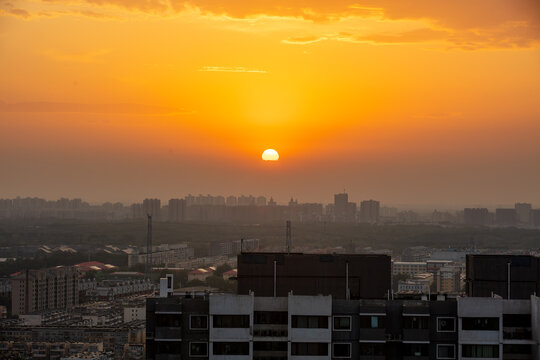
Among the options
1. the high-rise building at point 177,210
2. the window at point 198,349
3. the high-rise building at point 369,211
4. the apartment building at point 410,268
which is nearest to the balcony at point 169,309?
the window at point 198,349

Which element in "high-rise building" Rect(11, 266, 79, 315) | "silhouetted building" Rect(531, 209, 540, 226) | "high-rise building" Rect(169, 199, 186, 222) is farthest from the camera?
"high-rise building" Rect(169, 199, 186, 222)

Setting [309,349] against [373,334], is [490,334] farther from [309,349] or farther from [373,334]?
[309,349]

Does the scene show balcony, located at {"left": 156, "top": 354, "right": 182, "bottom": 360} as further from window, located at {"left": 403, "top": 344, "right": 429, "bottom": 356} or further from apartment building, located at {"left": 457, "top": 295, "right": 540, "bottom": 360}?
apartment building, located at {"left": 457, "top": 295, "right": 540, "bottom": 360}

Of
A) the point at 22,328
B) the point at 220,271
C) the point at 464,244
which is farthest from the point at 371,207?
the point at 22,328

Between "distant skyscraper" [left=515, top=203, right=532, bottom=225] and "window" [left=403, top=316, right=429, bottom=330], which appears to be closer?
"window" [left=403, top=316, right=429, bottom=330]

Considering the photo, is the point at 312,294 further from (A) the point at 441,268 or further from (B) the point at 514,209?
(B) the point at 514,209

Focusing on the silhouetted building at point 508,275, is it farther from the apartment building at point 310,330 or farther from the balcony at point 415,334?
the balcony at point 415,334

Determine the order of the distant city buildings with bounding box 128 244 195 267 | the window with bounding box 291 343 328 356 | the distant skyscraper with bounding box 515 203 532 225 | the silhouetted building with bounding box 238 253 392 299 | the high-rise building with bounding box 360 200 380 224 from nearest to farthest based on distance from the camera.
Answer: the window with bounding box 291 343 328 356, the silhouetted building with bounding box 238 253 392 299, the distant city buildings with bounding box 128 244 195 267, the distant skyscraper with bounding box 515 203 532 225, the high-rise building with bounding box 360 200 380 224

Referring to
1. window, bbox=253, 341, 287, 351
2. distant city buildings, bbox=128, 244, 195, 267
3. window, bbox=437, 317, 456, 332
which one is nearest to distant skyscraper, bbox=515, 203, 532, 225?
distant city buildings, bbox=128, 244, 195, 267
